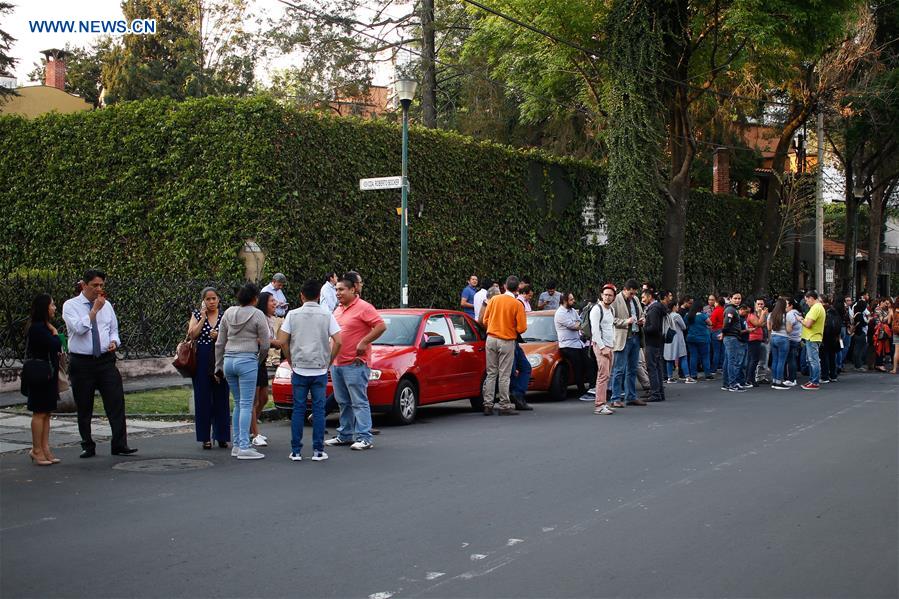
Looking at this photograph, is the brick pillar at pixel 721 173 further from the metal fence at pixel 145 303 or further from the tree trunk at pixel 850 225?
the metal fence at pixel 145 303

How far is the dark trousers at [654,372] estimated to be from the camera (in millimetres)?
17000

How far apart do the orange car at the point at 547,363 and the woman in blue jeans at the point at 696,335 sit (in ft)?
16.7

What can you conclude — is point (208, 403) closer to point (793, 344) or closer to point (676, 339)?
point (676, 339)

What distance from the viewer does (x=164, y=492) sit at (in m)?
8.52

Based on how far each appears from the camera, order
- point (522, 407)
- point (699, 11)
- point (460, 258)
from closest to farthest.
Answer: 1. point (522, 407)
2. point (460, 258)
3. point (699, 11)

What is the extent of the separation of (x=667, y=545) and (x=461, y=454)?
4367 millimetres

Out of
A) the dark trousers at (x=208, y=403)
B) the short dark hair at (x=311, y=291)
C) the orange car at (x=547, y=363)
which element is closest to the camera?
the short dark hair at (x=311, y=291)

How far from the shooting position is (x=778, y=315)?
20.3 metres

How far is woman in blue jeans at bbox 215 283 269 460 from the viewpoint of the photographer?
10.4 metres

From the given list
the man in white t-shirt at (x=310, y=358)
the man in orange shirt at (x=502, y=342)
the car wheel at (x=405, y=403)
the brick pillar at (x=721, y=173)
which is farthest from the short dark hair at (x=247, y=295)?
the brick pillar at (x=721, y=173)

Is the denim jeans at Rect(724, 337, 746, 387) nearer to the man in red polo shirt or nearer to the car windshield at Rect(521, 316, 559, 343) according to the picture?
the car windshield at Rect(521, 316, 559, 343)

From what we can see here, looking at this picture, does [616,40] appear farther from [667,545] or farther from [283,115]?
[667,545]

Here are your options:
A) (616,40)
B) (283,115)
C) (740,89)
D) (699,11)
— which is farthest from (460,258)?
(740,89)

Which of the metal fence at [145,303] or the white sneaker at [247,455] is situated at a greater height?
Result: the metal fence at [145,303]
